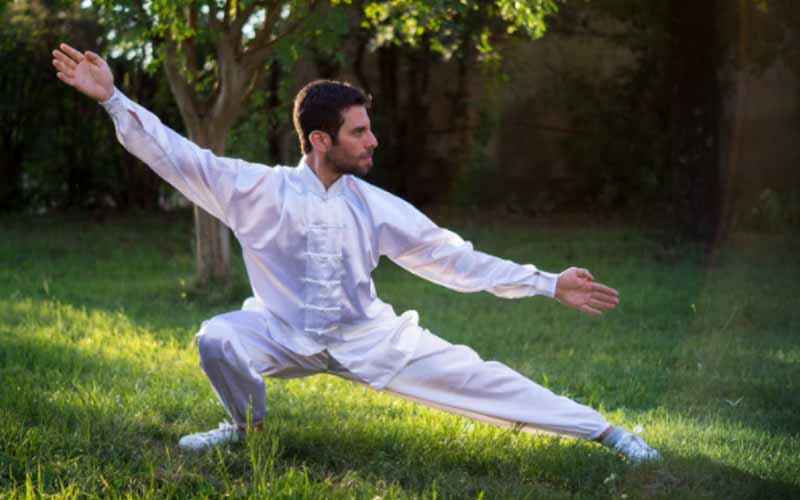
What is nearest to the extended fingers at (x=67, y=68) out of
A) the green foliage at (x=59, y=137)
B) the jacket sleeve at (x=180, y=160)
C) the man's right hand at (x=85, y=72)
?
the man's right hand at (x=85, y=72)

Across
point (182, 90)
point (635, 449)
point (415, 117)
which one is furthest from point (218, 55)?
point (415, 117)

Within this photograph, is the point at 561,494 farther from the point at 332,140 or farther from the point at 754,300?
the point at 754,300

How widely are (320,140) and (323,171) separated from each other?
0.15 metres

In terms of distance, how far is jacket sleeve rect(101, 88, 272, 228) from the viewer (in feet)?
15.4

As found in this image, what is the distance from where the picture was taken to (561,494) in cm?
447

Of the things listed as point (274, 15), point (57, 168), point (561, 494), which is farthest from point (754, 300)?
point (57, 168)

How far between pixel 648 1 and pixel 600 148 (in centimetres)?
420

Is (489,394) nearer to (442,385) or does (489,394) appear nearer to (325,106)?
(442,385)

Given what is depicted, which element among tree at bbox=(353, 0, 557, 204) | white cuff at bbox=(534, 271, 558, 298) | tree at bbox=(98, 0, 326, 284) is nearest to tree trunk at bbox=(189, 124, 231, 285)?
tree at bbox=(98, 0, 326, 284)

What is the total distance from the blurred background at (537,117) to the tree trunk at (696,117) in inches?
0.7

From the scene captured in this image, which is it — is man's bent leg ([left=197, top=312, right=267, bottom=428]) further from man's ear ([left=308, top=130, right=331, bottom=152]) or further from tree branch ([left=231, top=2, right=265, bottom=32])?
tree branch ([left=231, top=2, right=265, bottom=32])

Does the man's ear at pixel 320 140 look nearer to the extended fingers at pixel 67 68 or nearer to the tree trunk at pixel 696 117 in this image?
the extended fingers at pixel 67 68

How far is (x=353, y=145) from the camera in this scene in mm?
4965

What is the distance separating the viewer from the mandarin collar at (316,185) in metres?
5.02
